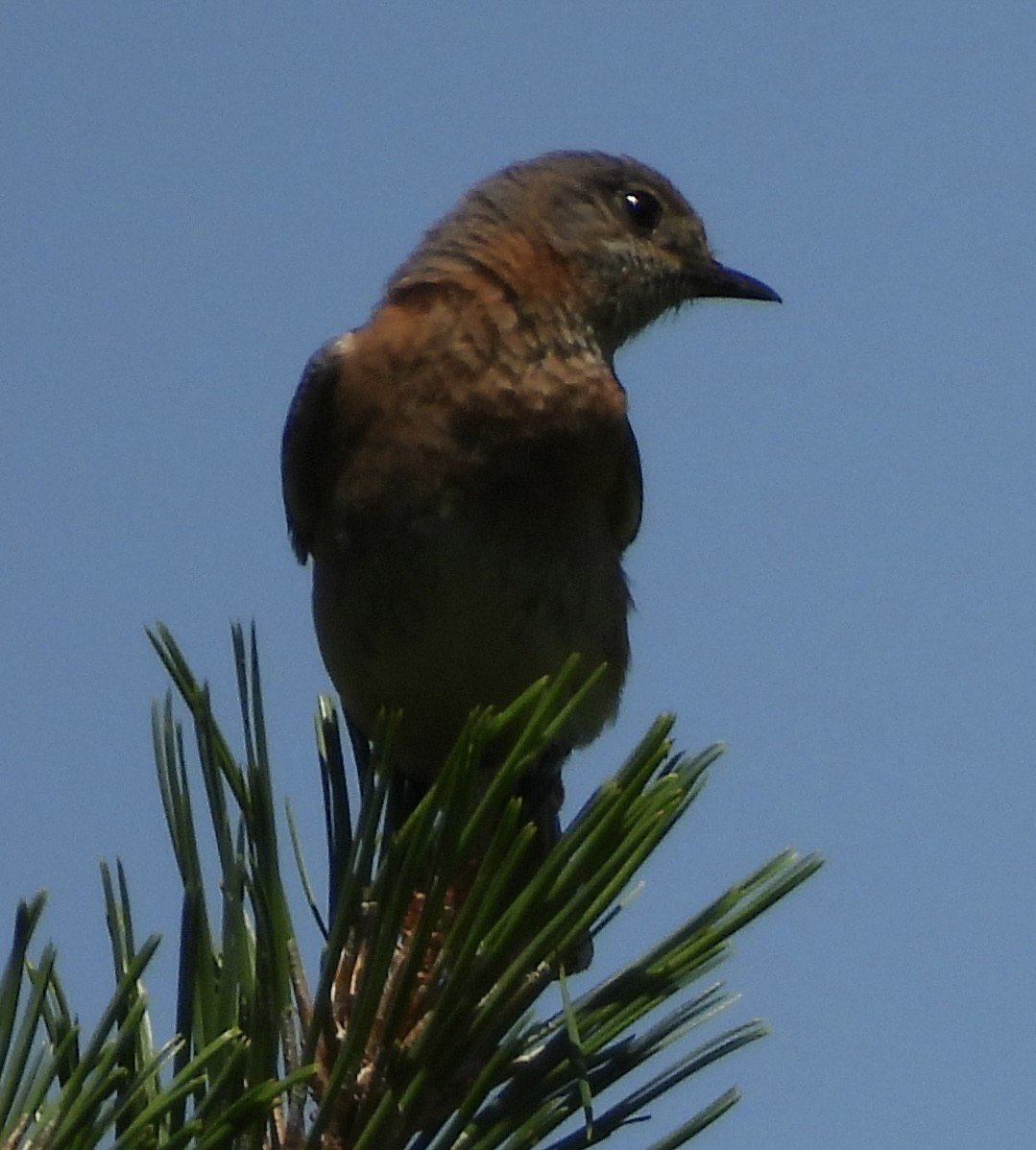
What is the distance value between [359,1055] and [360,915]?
253 mm

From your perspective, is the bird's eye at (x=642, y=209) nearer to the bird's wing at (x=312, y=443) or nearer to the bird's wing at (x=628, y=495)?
the bird's wing at (x=628, y=495)

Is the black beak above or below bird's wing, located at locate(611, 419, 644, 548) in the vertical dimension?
above

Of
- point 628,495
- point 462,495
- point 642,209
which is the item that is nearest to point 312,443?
point 462,495

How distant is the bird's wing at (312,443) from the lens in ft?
16.1

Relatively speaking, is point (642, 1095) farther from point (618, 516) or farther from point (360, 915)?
point (618, 516)

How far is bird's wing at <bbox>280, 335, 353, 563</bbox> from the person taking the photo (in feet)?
16.1

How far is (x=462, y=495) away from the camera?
459cm

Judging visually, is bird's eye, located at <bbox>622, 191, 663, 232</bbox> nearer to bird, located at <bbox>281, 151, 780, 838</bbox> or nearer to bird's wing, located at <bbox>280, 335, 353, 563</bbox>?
bird, located at <bbox>281, 151, 780, 838</bbox>

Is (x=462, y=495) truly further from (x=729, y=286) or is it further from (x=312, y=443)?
(x=729, y=286)

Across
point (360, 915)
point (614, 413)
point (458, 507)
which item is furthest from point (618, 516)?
point (360, 915)

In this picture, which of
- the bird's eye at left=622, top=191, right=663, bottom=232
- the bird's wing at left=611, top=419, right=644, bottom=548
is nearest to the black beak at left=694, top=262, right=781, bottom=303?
the bird's eye at left=622, top=191, right=663, bottom=232

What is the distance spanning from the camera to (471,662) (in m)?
4.55

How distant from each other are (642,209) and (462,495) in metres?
1.61

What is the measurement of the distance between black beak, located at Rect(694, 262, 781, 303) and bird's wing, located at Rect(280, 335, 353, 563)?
1319mm
